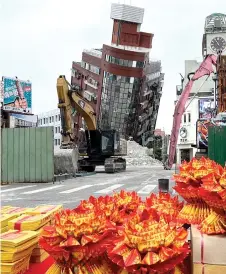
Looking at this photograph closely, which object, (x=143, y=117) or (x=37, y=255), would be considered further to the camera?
(x=143, y=117)

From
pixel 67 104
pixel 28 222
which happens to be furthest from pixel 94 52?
pixel 28 222

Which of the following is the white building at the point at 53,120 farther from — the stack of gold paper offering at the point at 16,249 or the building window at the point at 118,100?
the stack of gold paper offering at the point at 16,249

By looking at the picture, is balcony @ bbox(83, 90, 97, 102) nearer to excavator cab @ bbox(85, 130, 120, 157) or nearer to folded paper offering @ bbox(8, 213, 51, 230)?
excavator cab @ bbox(85, 130, 120, 157)

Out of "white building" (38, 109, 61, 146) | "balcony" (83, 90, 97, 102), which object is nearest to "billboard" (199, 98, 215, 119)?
"balcony" (83, 90, 97, 102)

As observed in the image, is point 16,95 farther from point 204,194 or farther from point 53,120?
point 204,194

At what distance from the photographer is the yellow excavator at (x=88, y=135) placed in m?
23.1

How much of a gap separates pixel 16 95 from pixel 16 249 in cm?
5164

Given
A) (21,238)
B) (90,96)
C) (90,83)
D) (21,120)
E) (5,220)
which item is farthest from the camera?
(90,83)

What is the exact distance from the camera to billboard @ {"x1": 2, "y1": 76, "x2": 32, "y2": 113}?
167 feet

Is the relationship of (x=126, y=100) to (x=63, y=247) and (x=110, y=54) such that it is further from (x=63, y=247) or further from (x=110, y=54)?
(x=63, y=247)

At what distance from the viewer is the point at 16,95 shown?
52188 millimetres

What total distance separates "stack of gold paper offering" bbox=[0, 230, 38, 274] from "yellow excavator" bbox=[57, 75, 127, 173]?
20579 mm

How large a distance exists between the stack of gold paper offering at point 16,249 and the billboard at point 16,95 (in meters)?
49.4

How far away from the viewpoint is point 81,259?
2.15 meters
